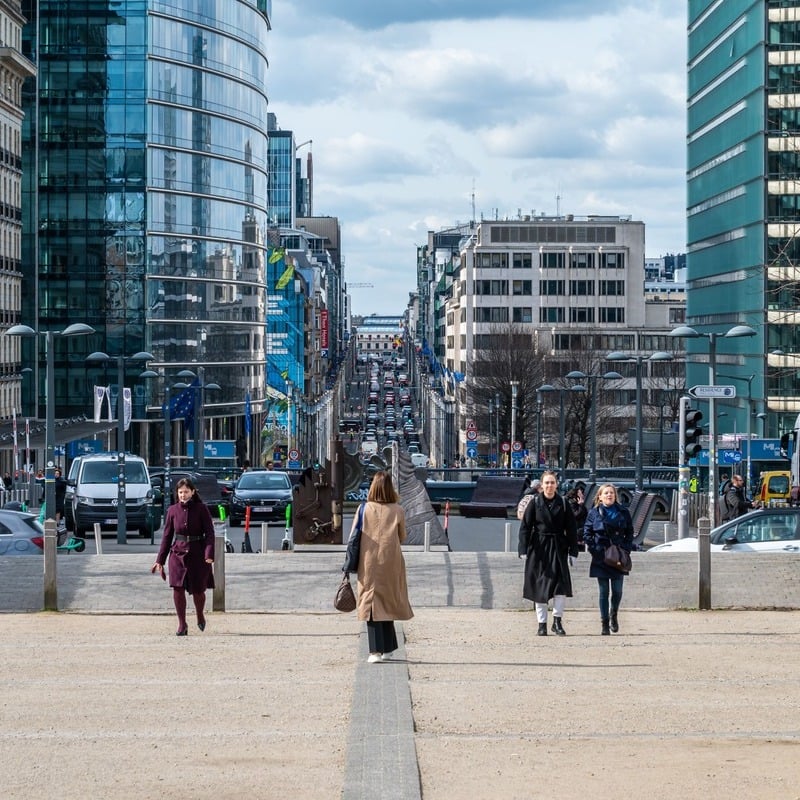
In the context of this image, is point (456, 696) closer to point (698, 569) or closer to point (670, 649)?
point (670, 649)

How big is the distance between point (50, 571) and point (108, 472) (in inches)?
942

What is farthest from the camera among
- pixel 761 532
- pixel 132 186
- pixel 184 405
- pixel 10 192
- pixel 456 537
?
pixel 132 186

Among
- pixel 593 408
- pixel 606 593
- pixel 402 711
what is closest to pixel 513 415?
pixel 593 408

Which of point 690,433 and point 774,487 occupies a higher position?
point 690,433

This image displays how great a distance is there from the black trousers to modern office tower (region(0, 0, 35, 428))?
6843 cm

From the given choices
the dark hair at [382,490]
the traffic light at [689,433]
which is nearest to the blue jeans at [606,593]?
the dark hair at [382,490]

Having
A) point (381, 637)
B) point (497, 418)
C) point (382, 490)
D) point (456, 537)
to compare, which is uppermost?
point (497, 418)

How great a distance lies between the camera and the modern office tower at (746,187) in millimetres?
94312

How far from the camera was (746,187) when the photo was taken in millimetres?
99125

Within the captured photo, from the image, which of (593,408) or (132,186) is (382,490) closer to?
(593,408)

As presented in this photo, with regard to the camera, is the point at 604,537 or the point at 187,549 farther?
the point at 604,537

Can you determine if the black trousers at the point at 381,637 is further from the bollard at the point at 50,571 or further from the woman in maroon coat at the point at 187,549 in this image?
the bollard at the point at 50,571

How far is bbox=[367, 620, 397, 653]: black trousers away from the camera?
14.6m

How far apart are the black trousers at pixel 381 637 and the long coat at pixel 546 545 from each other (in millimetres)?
2458
